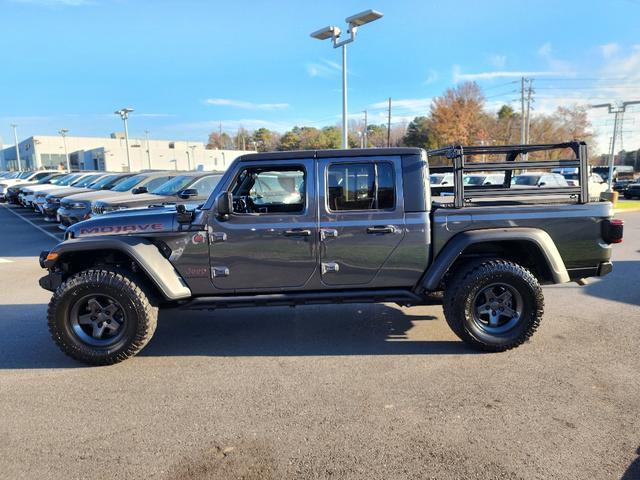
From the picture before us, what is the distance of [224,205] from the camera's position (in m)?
4.16

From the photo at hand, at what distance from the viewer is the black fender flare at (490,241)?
167 inches

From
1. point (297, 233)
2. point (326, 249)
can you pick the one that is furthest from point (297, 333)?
point (297, 233)

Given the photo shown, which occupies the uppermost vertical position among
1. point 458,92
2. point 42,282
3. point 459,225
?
point 458,92

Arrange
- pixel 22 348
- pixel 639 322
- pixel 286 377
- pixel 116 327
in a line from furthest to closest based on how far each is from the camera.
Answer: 1. pixel 639 322
2. pixel 22 348
3. pixel 116 327
4. pixel 286 377

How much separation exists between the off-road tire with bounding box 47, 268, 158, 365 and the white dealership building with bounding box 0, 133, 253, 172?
67405mm

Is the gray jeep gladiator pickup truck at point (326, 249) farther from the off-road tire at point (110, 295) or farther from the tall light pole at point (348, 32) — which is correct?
the tall light pole at point (348, 32)

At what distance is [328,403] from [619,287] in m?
5.36

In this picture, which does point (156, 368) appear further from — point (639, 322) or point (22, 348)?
point (639, 322)

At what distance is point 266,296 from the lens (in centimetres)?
435

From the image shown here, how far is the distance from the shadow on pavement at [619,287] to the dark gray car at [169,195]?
6.90m

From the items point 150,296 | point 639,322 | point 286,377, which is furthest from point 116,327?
point 639,322

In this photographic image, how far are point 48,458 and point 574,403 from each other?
3614 millimetres

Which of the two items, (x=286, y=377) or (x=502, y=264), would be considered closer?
(x=286, y=377)

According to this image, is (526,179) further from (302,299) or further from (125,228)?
(125,228)
